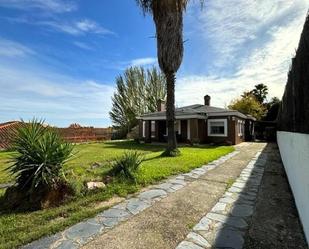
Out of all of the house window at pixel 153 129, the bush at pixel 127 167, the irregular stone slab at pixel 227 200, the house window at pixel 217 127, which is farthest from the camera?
the house window at pixel 153 129

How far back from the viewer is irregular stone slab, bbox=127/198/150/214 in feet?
17.2

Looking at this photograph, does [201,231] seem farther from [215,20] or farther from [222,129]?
[222,129]

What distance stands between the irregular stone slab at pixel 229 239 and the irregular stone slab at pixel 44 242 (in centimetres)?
242

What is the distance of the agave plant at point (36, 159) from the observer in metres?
5.75

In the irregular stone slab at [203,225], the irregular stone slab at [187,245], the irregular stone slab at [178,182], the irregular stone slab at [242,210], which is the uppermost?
the irregular stone slab at [178,182]

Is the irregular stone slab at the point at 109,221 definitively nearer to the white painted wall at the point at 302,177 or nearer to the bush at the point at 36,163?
the bush at the point at 36,163

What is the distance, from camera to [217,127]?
78.9 feet

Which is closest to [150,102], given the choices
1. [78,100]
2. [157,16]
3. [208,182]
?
[78,100]

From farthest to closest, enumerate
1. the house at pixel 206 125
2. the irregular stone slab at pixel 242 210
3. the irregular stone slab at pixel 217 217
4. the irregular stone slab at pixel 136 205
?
the house at pixel 206 125, the irregular stone slab at pixel 136 205, the irregular stone slab at pixel 242 210, the irregular stone slab at pixel 217 217

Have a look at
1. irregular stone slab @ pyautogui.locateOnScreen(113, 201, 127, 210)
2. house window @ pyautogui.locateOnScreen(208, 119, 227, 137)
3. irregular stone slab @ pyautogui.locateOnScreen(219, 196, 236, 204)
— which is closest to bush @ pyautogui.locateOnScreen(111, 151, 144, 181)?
irregular stone slab @ pyautogui.locateOnScreen(113, 201, 127, 210)

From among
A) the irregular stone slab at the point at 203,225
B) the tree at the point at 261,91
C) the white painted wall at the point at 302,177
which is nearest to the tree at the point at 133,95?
the tree at the point at 261,91

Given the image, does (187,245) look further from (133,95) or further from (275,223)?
(133,95)

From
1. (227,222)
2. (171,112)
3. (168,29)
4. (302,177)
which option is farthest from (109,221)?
(168,29)

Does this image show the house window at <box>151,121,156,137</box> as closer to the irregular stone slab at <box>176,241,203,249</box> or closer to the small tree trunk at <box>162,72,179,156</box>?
the small tree trunk at <box>162,72,179,156</box>
